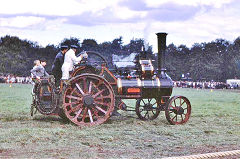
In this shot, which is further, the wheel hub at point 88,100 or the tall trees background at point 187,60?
the tall trees background at point 187,60

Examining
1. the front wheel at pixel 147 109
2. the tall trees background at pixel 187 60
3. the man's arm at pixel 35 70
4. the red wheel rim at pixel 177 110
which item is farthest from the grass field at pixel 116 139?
the tall trees background at pixel 187 60

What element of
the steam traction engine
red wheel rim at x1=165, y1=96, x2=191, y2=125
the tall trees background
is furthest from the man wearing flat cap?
the tall trees background

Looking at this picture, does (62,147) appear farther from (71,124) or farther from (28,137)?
(71,124)

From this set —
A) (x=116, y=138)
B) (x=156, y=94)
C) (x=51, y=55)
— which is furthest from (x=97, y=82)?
(x=51, y=55)

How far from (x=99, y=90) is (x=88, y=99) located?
14.3 inches

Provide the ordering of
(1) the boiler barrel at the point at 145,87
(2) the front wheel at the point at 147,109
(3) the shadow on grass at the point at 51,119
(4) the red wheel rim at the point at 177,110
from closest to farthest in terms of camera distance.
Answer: (1) the boiler barrel at the point at 145,87, (4) the red wheel rim at the point at 177,110, (3) the shadow on grass at the point at 51,119, (2) the front wheel at the point at 147,109

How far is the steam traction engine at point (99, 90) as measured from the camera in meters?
9.85

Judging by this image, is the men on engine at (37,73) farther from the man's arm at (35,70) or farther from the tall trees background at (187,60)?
the tall trees background at (187,60)

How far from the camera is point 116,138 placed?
26.3 feet

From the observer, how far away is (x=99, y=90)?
32.8 feet

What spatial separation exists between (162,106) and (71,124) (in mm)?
2620

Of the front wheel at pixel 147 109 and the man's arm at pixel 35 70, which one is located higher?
the man's arm at pixel 35 70

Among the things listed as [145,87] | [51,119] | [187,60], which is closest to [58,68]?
[51,119]

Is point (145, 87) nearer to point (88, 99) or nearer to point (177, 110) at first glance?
point (177, 110)
